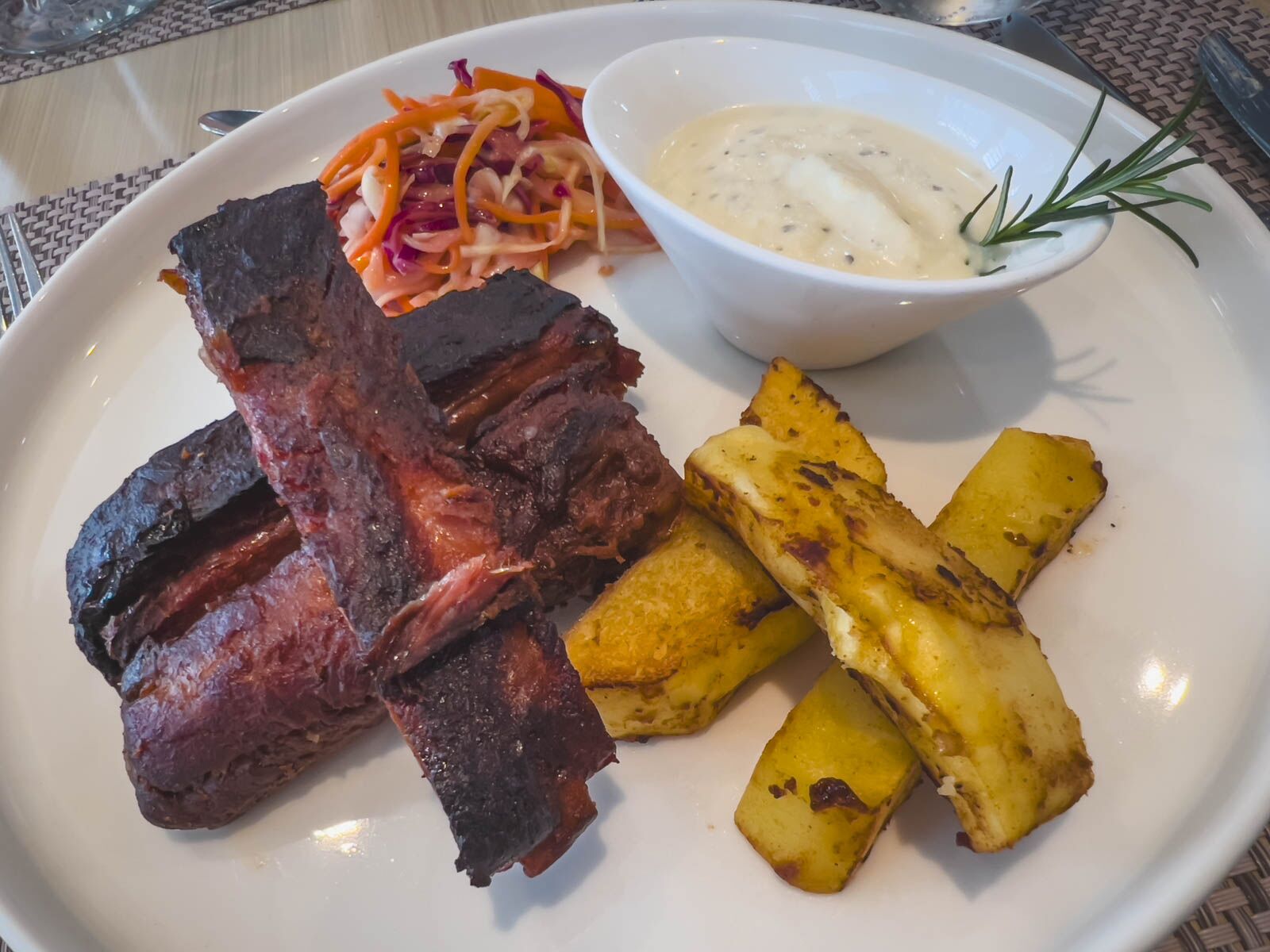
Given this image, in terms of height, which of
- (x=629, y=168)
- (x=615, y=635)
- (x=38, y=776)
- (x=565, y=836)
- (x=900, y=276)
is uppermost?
(x=629, y=168)

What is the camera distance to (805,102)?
256cm

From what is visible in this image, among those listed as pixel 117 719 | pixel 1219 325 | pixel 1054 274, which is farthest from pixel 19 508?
pixel 1219 325

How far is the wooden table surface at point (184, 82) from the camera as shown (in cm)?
379

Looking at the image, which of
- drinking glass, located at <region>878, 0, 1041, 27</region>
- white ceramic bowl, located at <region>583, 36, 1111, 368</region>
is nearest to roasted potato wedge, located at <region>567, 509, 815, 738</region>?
white ceramic bowl, located at <region>583, 36, 1111, 368</region>

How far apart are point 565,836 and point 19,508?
1909 mm

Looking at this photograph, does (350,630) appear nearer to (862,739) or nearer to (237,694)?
(237,694)

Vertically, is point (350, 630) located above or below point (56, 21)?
below

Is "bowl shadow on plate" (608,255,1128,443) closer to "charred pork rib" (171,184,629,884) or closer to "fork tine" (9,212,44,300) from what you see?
"charred pork rib" (171,184,629,884)

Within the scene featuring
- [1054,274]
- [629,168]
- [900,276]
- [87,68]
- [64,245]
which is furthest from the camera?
[87,68]

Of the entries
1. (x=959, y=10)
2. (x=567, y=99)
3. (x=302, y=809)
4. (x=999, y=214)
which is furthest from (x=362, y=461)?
(x=959, y=10)

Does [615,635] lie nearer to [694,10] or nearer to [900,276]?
[900,276]

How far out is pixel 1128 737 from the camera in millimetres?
1724

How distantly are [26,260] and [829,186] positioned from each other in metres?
2.92

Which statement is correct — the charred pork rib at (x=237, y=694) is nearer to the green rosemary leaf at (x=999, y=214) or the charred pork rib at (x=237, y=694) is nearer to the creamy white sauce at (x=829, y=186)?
the creamy white sauce at (x=829, y=186)
